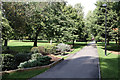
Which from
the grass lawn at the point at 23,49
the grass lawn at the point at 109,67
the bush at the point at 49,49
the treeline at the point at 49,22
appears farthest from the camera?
the treeline at the point at 49,22

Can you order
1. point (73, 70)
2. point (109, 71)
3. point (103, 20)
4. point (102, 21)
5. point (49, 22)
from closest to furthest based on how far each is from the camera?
1. point (109, 71)
2. point (73, 70)
3. point (49, 22)
4. point (103, 20)
5. point (102, 21)

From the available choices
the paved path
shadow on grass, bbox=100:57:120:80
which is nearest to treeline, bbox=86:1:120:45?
shadow on grass, bbox=100:57:120:80

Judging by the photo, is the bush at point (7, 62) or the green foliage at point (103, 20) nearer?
the bush at point (7, 62)

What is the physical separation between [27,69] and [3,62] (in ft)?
6.53

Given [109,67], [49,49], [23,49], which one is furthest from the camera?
[23,49]

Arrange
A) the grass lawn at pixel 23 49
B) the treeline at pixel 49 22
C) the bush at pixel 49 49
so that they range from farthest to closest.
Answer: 1. the treeline at pixel 49 22
2. the bush at pixel 49 49
3. the grass lawn at pixel 23 49

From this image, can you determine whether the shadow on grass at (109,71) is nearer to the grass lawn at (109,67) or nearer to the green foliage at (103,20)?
the grass lawn at (109,67)

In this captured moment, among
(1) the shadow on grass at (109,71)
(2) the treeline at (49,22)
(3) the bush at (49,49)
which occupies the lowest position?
(1) the shadow on grass at (109,71)

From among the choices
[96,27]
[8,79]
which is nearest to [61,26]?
[96,27]

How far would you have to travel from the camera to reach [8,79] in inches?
292

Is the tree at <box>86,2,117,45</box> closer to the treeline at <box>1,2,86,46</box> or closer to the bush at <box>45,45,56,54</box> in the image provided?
the treeline at <box>1,2,86,46</box>

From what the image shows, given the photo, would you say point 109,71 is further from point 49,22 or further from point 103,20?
point 103,20

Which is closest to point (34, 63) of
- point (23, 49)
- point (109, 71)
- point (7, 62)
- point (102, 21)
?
point (7, 62)

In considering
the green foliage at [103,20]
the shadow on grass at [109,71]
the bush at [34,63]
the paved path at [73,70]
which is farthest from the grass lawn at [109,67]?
the green foliage at [103,20]
